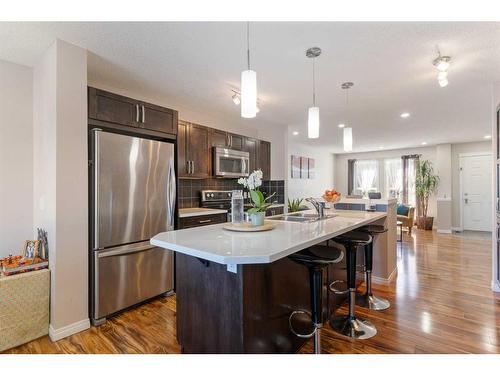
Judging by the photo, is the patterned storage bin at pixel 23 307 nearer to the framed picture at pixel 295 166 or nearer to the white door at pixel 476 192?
the framed picture at pixel 295 166

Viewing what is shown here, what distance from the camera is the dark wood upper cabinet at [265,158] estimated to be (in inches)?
189

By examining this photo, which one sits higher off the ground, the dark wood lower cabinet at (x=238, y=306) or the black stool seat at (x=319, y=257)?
the black stool seat at (x=319, y=257)

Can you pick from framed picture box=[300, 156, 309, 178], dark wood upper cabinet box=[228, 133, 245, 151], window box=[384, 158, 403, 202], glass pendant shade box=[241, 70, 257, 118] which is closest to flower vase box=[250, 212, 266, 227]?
glass pendant shade box=[241, 70, 257, 118]

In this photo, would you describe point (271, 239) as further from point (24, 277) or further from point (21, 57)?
point (21, 57)

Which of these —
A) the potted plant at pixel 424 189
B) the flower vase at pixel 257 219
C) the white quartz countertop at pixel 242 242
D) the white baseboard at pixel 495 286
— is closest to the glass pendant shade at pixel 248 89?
the flower vase at pixel 257 219

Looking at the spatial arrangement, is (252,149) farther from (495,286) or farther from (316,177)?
(316,177)

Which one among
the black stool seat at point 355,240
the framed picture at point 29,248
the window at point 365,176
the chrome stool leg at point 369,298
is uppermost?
the window at point 365,176

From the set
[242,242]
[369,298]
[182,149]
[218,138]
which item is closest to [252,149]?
[218,138]

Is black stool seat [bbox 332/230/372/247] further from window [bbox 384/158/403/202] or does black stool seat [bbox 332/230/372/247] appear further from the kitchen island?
window [bbox 384/158/403/202]

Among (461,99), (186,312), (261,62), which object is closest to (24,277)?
(186,312)

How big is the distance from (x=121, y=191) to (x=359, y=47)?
242 cm

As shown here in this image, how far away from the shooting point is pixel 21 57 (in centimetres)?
231

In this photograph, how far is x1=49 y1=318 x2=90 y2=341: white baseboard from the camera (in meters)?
2.06

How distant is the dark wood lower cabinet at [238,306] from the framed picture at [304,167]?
19.0 feet
